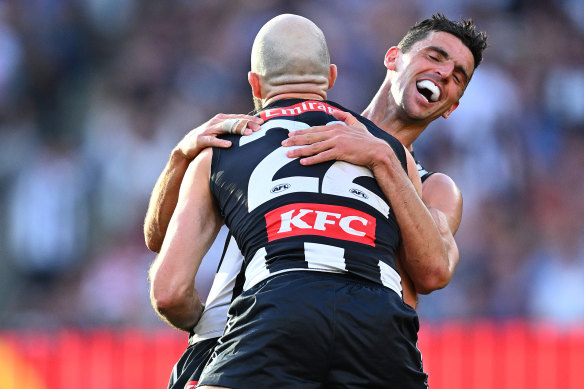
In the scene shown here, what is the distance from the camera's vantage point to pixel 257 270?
3.68 metres

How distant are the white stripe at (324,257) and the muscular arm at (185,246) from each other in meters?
0.50

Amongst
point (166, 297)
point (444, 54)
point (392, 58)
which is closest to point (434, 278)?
point (166, 297)

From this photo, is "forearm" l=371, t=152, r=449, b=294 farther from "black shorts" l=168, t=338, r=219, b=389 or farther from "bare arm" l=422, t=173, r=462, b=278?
"black shorts" l=168, t=338, r=219, b=389

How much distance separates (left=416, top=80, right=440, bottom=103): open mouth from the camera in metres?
5.43

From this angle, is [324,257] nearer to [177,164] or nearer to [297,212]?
[297,212]

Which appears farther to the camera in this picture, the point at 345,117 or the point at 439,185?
the point at 439,185

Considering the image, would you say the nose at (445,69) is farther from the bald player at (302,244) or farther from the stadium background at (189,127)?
the stadium background at (189,127)

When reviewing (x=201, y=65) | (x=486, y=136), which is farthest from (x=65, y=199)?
(x=486, y=136)

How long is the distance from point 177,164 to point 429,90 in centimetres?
171

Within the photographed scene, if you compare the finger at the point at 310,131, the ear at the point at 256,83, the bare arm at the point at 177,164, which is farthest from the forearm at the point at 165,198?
the finger at the point at 310,131

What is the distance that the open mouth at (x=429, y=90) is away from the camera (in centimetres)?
543

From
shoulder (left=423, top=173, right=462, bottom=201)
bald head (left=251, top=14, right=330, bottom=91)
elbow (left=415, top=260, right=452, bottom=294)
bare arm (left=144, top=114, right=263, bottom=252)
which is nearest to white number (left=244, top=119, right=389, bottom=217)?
bare arm (left=144, top=114, right=263, bottom=252)

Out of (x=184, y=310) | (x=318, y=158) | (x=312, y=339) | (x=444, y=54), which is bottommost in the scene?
(x=312, y=339)

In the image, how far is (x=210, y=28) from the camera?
12250mm
